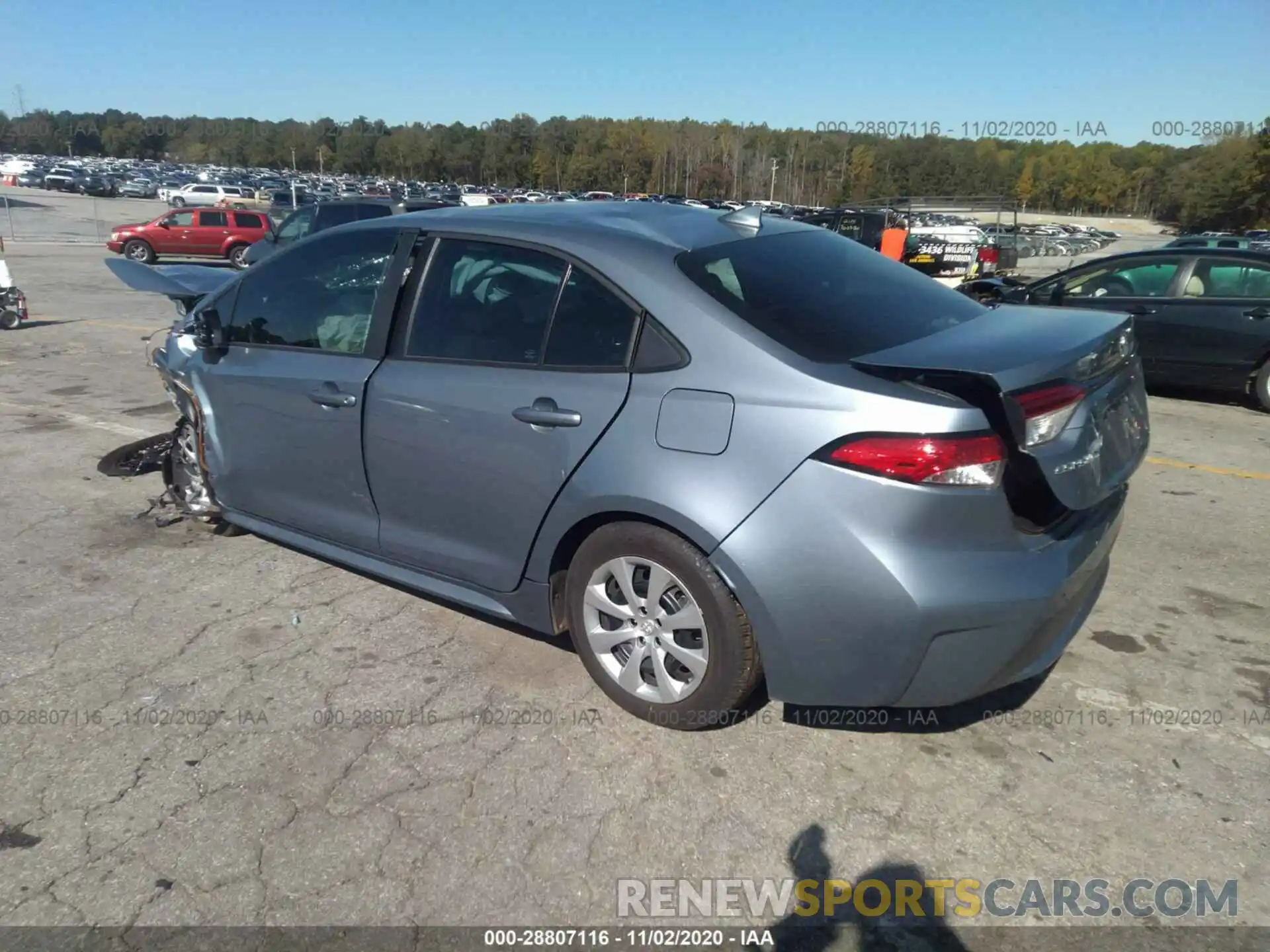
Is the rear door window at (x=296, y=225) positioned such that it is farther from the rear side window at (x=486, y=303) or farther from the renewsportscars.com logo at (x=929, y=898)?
the renewsportscars.com logo at (x=929, y=898)

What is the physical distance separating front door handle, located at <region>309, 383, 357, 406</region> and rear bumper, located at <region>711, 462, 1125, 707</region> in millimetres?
1749

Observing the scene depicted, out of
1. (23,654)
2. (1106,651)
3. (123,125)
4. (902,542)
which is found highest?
(123,125)

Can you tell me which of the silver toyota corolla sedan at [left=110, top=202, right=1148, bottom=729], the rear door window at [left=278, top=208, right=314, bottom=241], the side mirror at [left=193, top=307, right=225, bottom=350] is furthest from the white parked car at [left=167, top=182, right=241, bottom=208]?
the silver toyota corolla sedan at [left=110, top=202, right=1148, bottom=729]

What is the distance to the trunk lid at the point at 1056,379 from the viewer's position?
8.52 ft

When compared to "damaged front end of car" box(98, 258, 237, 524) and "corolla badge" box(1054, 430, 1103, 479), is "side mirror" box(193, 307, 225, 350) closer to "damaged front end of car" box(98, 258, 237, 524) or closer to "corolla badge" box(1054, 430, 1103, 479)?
"damaged front end of car" box(98, 258, 237, 524)

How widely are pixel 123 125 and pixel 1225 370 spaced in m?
198

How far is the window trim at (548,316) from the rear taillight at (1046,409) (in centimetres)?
105

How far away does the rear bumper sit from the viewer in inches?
99.9

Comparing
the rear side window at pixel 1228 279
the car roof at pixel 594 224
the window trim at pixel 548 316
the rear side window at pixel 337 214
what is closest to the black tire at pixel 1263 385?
the rear side window at pixel 1228 279

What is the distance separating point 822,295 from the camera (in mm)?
3186

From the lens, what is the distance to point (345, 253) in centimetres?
386

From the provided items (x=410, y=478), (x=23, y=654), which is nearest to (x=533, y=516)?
(x=410, y=478)

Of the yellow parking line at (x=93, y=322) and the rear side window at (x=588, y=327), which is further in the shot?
the yellow parking line at (x=93, y=322)

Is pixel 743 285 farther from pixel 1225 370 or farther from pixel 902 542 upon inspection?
pixel 1225 370
